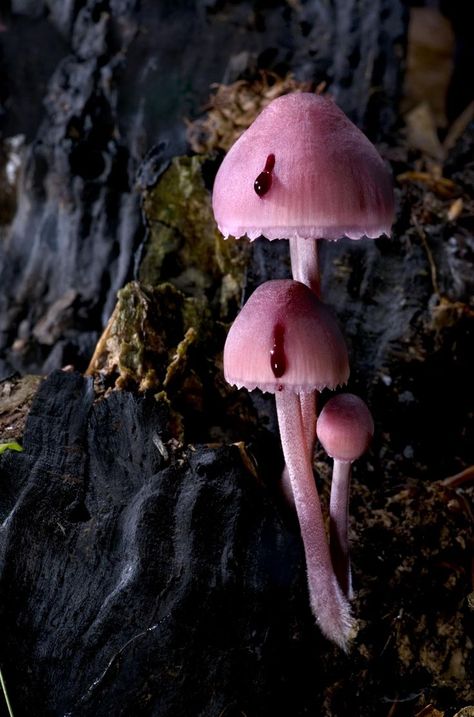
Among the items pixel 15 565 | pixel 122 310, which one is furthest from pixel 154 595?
pixel 122 310

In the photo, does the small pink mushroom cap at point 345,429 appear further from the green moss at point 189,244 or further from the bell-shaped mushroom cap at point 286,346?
the green moss at point 189,244

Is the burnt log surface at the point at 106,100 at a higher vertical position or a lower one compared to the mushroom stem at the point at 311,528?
higher

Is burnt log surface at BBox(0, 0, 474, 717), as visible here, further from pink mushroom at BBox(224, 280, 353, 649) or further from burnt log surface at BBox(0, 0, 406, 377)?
pink mushroom at BBox(224, 280, 353, 649)

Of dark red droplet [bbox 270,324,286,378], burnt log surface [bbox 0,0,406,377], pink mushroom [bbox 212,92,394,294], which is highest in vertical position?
burnt log surface [bbox 0,0,406,377]

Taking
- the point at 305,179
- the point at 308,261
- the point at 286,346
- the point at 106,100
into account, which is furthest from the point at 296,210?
the point at 106,100

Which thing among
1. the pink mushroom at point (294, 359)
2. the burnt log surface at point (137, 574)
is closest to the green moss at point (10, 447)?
the burnt log surface at point (137, 574)

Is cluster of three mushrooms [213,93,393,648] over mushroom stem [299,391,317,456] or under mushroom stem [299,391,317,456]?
over

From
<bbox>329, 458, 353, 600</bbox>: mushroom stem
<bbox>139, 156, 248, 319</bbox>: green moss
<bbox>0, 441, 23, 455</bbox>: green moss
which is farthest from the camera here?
<bbox>139, 156, 248, 319</bbox>: green moss

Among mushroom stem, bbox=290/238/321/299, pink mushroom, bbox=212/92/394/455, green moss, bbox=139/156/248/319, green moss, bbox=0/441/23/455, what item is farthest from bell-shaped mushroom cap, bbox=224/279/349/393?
green moss, bbox=139/156/248/319
